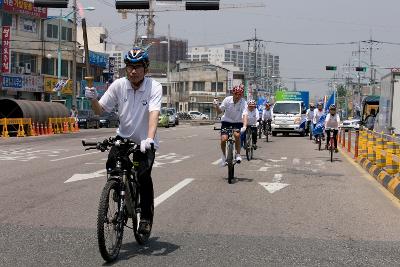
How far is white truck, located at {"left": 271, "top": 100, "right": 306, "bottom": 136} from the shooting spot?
36531 millimetres

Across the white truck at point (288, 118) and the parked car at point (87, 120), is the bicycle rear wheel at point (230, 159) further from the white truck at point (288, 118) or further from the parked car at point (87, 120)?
the parked car at point (87, 120)

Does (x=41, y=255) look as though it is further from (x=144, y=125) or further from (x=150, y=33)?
(x=150, y=33)

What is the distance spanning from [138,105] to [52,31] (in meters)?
56.9

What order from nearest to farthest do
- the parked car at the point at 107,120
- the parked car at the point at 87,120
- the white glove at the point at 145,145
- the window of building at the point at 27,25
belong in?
the white glove at the point at 145,145
the parked car at the point at 87,120
the parked car at the point at 107,120
the window of building at the point at 27,25

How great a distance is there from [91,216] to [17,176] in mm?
5355

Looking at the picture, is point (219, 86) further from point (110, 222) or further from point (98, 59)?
point (110, 222)

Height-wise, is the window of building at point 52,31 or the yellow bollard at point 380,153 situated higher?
the window of building at point 52,31

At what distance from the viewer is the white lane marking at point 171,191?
32.1 ft

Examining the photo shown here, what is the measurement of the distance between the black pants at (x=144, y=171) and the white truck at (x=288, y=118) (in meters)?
30.5

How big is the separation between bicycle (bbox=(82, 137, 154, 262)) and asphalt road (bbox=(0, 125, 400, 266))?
230 millimetres

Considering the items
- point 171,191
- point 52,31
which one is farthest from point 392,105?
point 52,31

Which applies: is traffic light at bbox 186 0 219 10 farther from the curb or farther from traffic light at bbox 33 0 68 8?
the curb

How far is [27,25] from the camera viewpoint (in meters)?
55.5

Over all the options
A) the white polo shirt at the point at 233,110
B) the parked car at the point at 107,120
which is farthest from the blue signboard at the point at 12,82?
the white polo shirt at the point at 233,110
